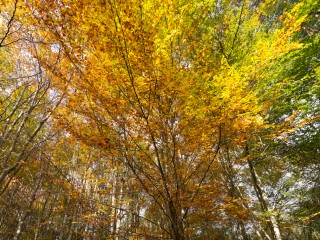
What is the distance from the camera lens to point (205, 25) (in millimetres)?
5922

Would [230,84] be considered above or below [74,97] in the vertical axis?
below

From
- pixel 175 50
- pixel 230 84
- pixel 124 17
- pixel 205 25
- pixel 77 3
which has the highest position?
pixel 205 25

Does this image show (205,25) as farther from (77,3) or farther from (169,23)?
(77,3)

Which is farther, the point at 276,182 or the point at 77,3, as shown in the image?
the point at 276,182

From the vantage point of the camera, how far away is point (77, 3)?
300 cm

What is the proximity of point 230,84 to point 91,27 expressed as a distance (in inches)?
90.2

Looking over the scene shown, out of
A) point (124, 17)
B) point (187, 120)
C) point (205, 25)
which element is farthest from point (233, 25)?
point (124, 17)

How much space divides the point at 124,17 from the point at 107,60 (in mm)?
642

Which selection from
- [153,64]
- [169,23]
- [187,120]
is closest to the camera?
[153,64]

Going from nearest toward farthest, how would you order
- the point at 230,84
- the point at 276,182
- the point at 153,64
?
the point at 153,64
the point at 230,84
the point at 276,182

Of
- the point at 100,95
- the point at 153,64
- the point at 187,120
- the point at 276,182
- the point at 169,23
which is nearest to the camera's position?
the point at 153,64

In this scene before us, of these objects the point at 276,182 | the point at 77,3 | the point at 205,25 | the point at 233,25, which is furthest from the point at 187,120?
the point at 276,182

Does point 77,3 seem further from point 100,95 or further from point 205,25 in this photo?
point 205,25

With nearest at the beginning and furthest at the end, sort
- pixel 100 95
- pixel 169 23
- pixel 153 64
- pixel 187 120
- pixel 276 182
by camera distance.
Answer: pixel 153 64 < pixel 100 95 < pixel 169 23 < pixel 187 120 < pixel 276 182
